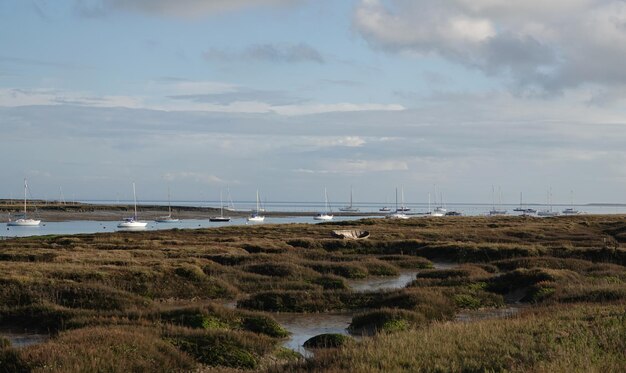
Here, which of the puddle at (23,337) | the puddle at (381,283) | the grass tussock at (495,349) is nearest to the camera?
the grass tussock at (495,349)

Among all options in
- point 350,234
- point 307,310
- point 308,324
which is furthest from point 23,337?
point 350,234

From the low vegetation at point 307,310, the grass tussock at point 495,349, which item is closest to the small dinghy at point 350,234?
the low vegetation at point 307,310

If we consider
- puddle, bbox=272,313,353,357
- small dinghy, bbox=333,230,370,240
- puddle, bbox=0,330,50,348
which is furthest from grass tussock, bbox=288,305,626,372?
small dinghy, bbox=333,230,370,240

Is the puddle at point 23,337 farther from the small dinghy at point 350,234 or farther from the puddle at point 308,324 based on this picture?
the small dinghy at point 350,234

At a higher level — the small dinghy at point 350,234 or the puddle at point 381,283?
the small dinghy at point 350,234

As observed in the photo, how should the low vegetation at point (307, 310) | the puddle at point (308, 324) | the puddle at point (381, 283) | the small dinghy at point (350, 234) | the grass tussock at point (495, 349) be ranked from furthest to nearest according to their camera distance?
the small dinghy at point (350, 234), the puddle at point (381, 283), the puddle at point (308, 324), the low vegetation at point (307, 310), the grass tussock at point (495, 349)

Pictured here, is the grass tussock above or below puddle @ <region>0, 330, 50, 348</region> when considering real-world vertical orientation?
above

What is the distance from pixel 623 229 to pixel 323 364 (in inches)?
2689

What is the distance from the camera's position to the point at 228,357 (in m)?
17.2

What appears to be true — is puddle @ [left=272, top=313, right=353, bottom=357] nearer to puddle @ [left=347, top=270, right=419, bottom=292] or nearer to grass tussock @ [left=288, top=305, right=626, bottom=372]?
grass tussock @ [left=288, top=305, right=626, bottom=372]

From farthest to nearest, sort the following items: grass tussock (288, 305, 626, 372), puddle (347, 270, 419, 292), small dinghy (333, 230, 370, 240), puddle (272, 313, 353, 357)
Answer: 1. small dinghy (333, 230, 370, 240)
2. puddle (347, 270, 419, 292)
3. puddle (272, 313, 353, 357)
4. grass tussock (288, 305, 626, 372)

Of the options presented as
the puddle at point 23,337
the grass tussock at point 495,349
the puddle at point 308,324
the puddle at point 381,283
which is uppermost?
the grass tussock at point 495,349

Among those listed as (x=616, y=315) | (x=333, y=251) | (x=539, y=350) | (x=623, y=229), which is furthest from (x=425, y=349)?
(x=623, y=229)

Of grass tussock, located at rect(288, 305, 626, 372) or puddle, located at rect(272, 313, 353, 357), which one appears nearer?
grass tussock, located at rect(288, 305, 626, 372)
